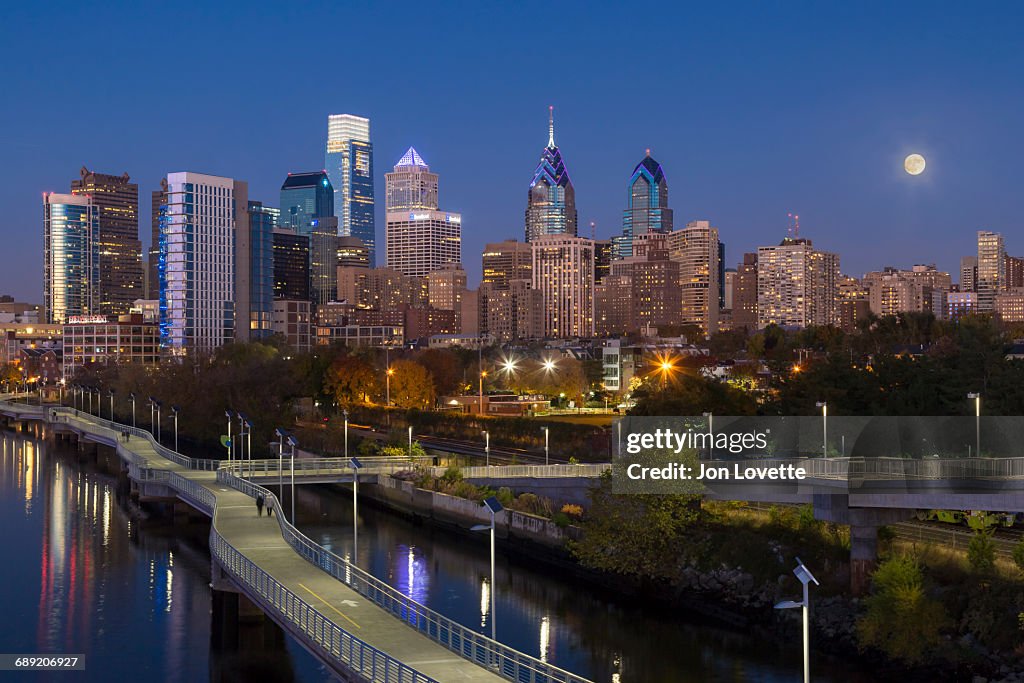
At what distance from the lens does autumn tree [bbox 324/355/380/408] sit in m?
102

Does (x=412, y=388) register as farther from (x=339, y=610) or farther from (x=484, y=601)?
(x=339, y=610)

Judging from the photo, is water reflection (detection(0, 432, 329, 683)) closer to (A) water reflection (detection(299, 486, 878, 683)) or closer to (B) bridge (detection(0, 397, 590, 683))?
(B) bridge (detection(0, 397, 590, 683))

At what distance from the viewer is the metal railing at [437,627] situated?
25.5 meters

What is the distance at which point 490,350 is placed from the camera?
154 meters

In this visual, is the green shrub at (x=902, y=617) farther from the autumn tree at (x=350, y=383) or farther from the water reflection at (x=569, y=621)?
the autumn tree at (x=350, y=383)

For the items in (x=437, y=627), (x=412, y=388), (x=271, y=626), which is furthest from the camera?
(x=412, y=388)

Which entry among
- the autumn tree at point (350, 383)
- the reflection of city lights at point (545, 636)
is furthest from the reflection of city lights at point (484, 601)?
the autumn tree at point (350, 383)

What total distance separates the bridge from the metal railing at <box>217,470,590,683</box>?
0.04m

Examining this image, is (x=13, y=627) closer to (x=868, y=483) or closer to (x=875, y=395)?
(x=868, y=483)

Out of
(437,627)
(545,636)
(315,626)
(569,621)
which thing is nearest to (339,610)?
(315,626)

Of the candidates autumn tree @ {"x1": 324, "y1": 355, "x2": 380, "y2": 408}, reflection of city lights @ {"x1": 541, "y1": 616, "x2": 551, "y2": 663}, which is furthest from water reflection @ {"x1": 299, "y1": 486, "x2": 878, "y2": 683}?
autumn tree @ {"x1": 324, "y1": 355, "x2": 380, "y2": 408}

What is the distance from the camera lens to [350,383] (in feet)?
336

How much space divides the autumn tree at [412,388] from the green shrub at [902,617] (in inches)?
2774

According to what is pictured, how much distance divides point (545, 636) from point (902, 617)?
11179mm
